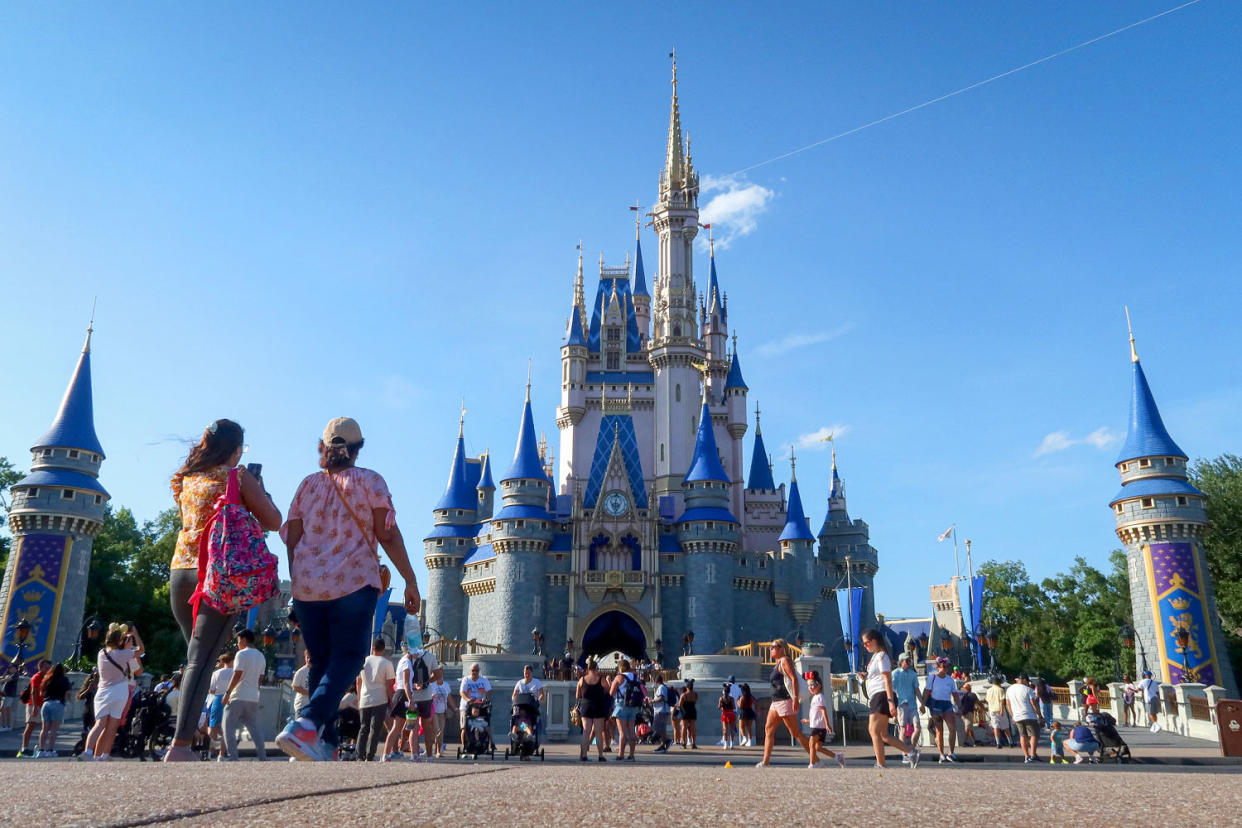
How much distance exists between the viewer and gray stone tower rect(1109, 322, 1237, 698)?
3409cm

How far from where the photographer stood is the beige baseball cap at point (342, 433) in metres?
6.46

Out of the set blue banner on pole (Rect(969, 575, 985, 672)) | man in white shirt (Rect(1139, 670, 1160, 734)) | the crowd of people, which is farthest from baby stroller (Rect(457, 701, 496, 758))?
blue banner on pole (Rect(969, 575, 985, 672))

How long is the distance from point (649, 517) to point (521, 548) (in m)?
6.46

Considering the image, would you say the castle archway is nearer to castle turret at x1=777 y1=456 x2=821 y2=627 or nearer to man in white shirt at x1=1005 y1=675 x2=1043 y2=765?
castle turret at x1=777 y1=456 x2=821 y2=627

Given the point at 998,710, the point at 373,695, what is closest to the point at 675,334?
the point at 998,710

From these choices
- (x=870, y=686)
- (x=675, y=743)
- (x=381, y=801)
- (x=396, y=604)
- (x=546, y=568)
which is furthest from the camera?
(x=396, y=604)

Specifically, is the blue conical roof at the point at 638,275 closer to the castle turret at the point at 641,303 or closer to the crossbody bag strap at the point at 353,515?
the castle turret at the point at 641,303

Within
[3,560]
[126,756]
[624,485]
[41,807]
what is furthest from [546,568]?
[41,807]

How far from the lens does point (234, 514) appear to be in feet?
20.3

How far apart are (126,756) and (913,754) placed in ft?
31.8

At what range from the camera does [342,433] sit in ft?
21.3

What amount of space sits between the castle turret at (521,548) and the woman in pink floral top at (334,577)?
3874cm

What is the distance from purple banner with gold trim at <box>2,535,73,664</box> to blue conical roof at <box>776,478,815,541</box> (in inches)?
1271

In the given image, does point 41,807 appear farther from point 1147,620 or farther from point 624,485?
point 624,485
